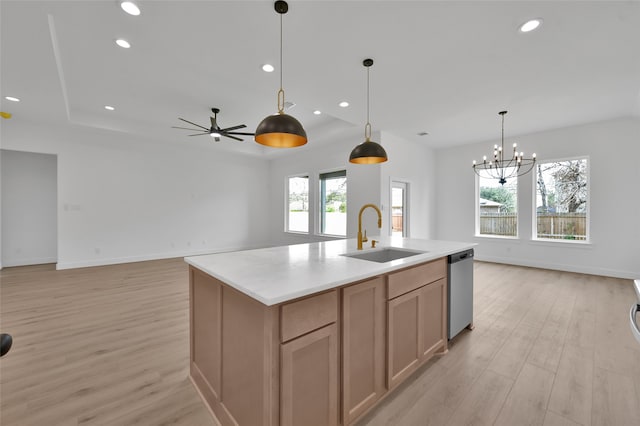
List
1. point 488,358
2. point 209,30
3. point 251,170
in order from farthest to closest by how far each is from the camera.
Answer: point 251,170 → point 209,30 → point 488,358

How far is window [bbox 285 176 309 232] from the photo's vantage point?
24.2 ft

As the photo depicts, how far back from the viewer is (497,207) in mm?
6086

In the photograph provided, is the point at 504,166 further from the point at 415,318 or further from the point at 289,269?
the point at 289,269

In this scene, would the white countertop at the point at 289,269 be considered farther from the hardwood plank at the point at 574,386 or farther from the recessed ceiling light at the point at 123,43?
the recessed ceiling light at the point at 123,43

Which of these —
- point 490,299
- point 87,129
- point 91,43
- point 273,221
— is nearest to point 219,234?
point 273,221

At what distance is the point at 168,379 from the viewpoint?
1920 millimetres

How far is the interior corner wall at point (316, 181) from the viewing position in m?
5.50

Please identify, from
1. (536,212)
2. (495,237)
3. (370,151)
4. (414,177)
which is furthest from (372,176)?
(536,212)

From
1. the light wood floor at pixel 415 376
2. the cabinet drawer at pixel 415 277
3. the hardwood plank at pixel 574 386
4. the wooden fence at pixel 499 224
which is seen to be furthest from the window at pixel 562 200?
the cabinet drawer at pixel 415 277

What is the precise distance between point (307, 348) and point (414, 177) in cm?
569

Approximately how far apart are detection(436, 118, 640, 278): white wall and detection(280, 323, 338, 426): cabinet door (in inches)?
239

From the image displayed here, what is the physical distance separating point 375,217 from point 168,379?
14.3 ft

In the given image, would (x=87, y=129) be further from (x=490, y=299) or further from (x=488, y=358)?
(x=490, y=299)

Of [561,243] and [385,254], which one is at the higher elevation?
[385,254]
